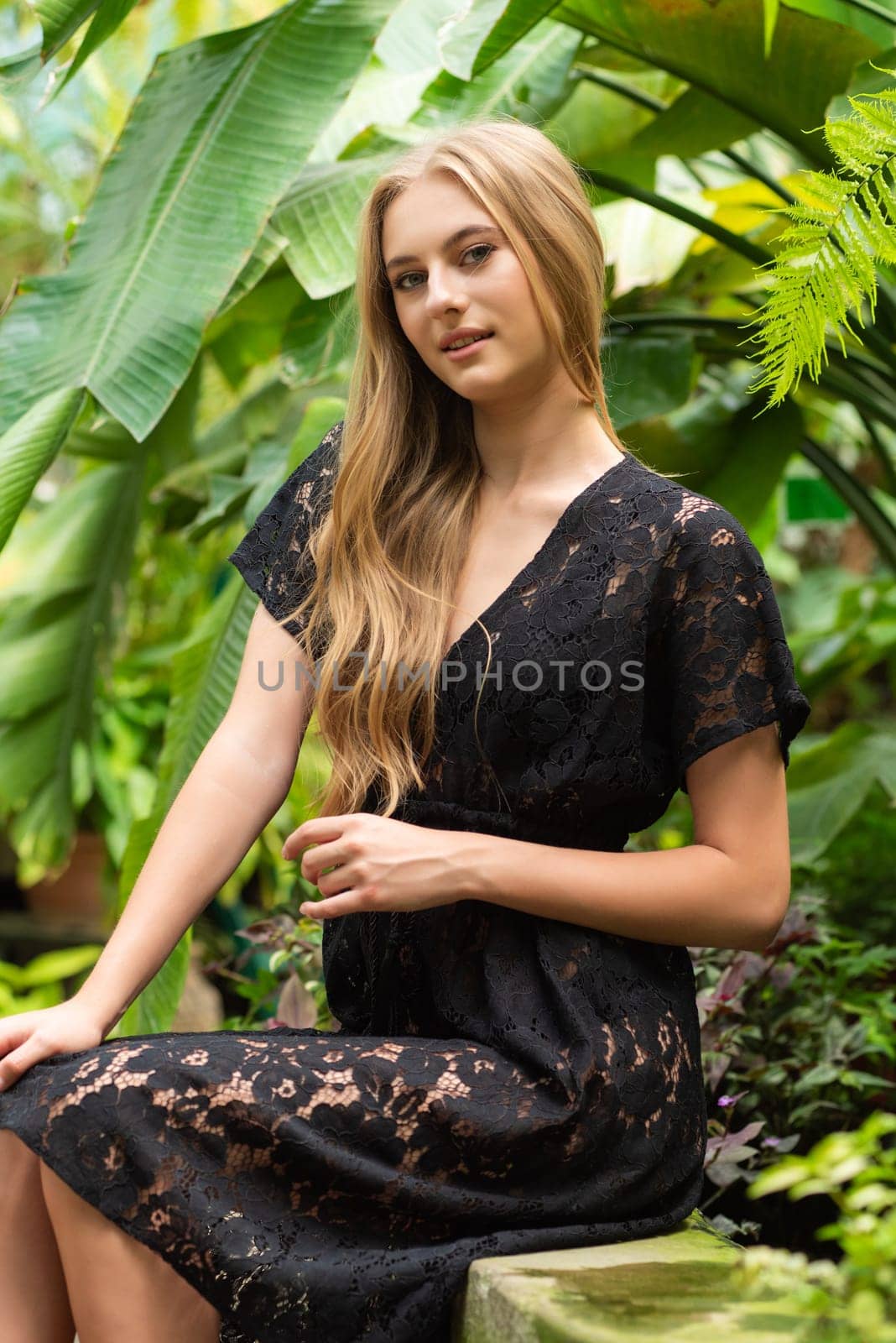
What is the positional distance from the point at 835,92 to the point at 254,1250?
2005mm

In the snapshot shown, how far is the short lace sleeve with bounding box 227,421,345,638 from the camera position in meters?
1.86

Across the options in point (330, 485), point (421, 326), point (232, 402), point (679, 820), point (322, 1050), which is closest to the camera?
point (322, 1050)

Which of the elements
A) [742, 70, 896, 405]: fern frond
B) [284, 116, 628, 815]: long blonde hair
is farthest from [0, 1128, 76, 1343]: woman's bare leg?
[742, 70, 896, 405]: fern frond

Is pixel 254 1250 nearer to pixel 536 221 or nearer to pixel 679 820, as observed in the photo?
pixel 536 221

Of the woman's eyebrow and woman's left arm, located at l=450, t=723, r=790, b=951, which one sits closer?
woman's left arm, located at l=450, t=723, r=790, b=951

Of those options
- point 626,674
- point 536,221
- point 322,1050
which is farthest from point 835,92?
point 322,1050

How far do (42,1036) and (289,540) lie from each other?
72 centimetres

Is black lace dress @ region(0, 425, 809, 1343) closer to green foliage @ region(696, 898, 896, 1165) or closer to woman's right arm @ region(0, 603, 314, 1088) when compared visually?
woman's right arm @ region(0, 603, 314, 1088)

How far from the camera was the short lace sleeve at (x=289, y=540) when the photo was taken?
1.86 metres

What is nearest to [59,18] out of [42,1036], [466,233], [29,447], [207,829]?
[29,447]

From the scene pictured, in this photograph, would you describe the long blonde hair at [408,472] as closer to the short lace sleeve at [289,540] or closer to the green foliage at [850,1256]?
the short lace sleeve at [289,540]

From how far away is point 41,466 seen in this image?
6.69ft

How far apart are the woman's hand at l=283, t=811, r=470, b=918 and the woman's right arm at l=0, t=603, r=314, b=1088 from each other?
7.8 inches

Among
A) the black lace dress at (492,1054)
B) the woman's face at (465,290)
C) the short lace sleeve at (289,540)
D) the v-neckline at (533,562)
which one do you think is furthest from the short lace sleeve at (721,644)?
the short lace sleeve at (289,540)
